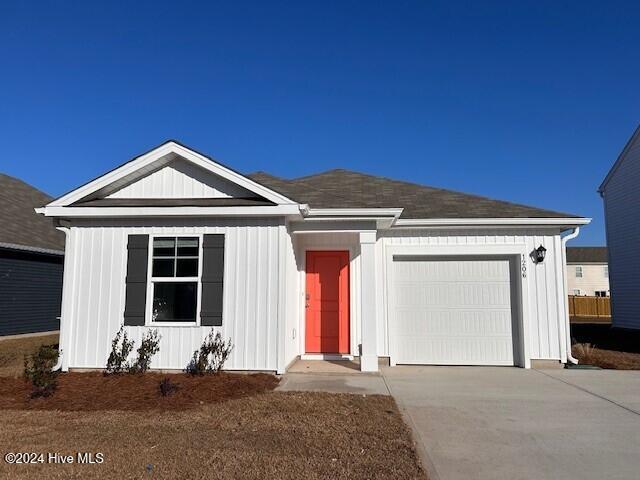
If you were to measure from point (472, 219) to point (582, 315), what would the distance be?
1075 inches

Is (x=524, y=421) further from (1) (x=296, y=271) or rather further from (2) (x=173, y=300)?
(2) (x=173, y=300)

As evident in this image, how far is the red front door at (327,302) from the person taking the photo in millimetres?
9805

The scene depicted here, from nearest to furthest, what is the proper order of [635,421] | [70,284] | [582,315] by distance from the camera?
1. [635,421]
2. [70,284]
3. [582,315]

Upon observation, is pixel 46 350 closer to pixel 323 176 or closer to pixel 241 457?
pixel 241 457

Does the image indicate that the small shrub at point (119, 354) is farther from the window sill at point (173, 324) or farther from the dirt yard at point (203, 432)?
the dirt yard at point (203, 432)

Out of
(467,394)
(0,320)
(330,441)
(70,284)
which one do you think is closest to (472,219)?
(467,394)

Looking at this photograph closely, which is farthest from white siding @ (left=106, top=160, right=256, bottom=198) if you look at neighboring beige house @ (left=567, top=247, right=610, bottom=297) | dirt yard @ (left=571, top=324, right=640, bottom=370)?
neighboring beige house @ (left=567, top=247, right=610, bottom=297)

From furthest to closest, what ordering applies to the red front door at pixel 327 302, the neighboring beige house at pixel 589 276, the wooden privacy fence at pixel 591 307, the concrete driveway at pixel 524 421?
1. the neighboring beige house at pixel 589 276
2. the wooden privacy fence at pixel 591 307
3. the red front door at pixel 327 302
4. the concrete driveway at pixel 524 421

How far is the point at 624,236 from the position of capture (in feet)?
58.8

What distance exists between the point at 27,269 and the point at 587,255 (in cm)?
4317

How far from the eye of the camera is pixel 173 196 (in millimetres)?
8719

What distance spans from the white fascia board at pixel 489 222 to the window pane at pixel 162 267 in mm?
4219

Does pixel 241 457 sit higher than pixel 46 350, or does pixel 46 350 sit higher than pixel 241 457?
pixel 46 350

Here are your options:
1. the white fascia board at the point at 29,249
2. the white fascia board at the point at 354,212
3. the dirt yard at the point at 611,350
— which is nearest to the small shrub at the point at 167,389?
the white fascia board at the point at 354,212
